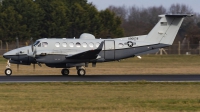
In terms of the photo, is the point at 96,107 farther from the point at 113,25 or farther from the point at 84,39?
the point at 113,25

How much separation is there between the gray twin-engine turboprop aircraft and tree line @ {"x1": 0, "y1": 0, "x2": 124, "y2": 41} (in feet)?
135

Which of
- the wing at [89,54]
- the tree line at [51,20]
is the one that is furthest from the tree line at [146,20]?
the wing at [89,54]

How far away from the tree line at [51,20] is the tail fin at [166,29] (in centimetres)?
4099

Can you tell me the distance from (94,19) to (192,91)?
60.1 metres

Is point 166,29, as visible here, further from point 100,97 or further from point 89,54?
point 100,97

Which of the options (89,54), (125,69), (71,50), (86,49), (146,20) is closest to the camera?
(89,54)

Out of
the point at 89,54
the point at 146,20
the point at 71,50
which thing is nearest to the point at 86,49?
the point at 71,50

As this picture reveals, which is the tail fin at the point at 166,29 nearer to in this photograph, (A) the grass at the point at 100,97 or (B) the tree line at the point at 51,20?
(A) the grass at the point at 100,97

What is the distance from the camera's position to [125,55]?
35125 millimetres

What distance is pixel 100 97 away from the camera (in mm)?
20625

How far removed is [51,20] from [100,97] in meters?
61.1

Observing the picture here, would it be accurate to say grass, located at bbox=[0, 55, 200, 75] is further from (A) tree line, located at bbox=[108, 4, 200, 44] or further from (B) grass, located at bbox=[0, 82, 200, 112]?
(A) tree line, located at bbox=[108, 4, 200, 44]

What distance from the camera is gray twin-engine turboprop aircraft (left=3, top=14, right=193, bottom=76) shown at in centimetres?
3291

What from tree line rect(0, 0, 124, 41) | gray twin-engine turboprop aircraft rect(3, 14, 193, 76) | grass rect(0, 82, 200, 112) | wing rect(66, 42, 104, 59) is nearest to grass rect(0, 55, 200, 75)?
gray twin-engine turboprop aircraft rect(3, 14, 193, 76)
